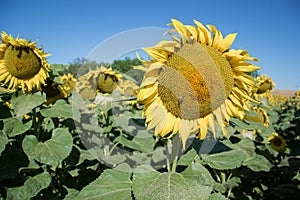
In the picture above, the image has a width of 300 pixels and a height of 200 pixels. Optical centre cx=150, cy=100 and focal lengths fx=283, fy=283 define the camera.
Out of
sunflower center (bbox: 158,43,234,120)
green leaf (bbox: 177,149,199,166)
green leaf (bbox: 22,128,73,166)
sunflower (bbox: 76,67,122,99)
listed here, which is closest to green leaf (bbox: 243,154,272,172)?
green leaf (bbox: 177,149,199,166)

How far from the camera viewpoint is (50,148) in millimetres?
2482

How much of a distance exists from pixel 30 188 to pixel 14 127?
0.55 metres

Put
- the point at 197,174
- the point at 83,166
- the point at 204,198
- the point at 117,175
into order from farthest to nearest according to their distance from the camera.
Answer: the point at 83,166, the point at 117,175, the point at 197,174, the point at 204,198

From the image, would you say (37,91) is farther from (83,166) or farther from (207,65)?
(207,65)

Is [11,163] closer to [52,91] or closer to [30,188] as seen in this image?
[30,188]

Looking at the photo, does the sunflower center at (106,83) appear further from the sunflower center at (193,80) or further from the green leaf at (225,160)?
the sunflower center at (193,80)

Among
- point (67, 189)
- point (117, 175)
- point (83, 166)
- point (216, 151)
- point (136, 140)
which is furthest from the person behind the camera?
point (83, 166)

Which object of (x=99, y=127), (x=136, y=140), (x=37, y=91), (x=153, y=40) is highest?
(x=153, y=40)


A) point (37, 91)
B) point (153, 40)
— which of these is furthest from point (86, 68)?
point (153, 40)

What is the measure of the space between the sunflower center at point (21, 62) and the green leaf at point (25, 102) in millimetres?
307

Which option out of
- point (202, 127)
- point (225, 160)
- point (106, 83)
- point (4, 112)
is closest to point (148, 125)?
point (202, 127)

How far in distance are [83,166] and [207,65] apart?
2.36m

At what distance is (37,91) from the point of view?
9.18 ft

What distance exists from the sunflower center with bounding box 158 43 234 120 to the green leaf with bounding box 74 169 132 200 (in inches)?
21.5
